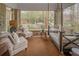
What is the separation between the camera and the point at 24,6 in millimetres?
3244

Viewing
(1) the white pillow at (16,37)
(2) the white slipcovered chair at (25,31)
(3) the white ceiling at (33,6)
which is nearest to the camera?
(3) the white ceiling at (33,6)

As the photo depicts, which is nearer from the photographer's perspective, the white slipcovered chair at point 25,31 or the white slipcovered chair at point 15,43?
the white slipcovered chair at point 25,31

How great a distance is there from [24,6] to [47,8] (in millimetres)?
538

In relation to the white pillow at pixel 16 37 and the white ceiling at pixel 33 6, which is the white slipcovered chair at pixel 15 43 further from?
the white ceiling at pixel 33 6

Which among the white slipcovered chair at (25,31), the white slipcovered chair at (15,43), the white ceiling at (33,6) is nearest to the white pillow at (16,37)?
the white slipcovered chair at (15,43)

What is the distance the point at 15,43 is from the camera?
143 inches

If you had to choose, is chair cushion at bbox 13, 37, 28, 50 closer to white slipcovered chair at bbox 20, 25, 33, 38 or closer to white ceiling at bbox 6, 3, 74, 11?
white slipcovered chair at bbox 20, 25, 33, 38

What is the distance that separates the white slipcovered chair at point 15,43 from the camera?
11.6ft

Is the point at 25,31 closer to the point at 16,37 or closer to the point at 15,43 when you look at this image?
the point at 16,37

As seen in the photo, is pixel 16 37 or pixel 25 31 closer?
pixel 25 31

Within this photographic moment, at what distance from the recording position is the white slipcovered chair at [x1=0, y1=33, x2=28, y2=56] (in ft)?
11.6

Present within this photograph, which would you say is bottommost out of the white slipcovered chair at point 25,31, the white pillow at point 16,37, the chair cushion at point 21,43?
the chair cushion at point 21,43

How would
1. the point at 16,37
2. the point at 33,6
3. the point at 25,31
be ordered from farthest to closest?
the point at 16,37, the point at 25,31, the point at 33,6

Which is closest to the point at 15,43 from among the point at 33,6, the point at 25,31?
the point at 25,31
